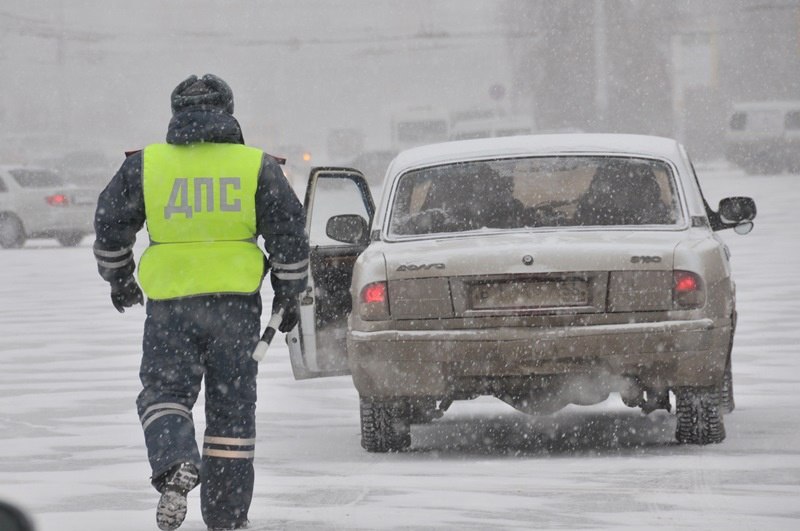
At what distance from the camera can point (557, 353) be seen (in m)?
7.90

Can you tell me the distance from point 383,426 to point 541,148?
1.55 meters

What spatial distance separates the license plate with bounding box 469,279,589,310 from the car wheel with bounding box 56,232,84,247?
72.0 ft

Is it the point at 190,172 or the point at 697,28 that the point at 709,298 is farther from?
the point at 697,28

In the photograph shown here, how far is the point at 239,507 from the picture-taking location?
6.36 metres

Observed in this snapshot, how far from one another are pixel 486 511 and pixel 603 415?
322 centimetres

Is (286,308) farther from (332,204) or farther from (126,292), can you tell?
(332,204)

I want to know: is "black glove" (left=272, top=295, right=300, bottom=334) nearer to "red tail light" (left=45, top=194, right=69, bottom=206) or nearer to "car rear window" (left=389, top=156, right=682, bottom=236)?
"car rear window" (left=389, top=156, right=682, bottom=236)

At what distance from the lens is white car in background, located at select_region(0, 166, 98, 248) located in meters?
28.3

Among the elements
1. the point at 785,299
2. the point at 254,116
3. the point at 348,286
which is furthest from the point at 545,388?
the point at 254,116

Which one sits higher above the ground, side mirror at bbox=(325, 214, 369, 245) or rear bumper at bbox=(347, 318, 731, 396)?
side mirror at bbox=(325, 214, 369, 245)

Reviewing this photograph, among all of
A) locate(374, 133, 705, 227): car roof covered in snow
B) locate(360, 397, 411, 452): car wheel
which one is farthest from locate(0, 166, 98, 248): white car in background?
locate(360, 397, 411, 452): car wheel

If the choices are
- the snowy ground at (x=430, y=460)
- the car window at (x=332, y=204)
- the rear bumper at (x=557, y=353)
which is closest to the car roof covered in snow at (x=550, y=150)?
the rear bumper at (x=557, y=353)

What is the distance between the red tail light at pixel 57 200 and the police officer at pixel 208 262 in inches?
875

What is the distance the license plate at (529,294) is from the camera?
7969mm
